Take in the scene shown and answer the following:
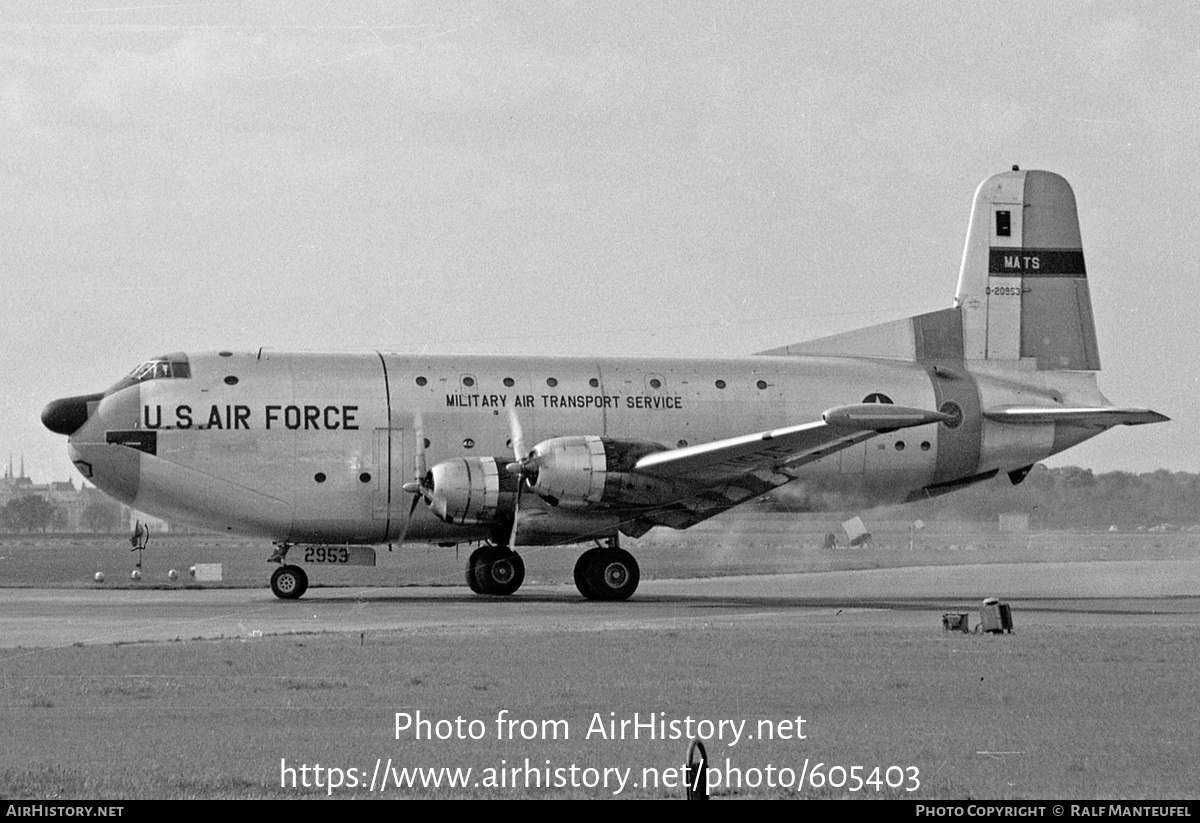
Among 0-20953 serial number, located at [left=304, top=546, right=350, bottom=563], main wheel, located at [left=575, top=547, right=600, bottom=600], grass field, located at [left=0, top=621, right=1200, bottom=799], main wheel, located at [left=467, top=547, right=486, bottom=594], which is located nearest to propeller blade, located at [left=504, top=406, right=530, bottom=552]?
main wheel, located at [left=575, top=547, right=600, bottom=600]

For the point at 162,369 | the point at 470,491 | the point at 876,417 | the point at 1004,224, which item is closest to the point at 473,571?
the point at 470,491

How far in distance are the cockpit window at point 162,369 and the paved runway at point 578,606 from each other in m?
3.96

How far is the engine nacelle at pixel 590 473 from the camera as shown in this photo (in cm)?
2620

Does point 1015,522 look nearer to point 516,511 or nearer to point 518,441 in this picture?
point 518,441

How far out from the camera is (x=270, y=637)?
19656 millimetres

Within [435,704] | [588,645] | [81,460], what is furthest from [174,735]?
[81,460]

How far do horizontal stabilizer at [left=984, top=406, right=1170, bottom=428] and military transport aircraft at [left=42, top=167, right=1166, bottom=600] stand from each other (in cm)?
4

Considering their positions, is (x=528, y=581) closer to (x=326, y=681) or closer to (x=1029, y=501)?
(x=326, y=681)

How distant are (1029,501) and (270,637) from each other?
4083 centimetres

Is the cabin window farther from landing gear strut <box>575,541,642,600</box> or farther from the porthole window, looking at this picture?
landing gear strut <box>575,541,642,600</box>

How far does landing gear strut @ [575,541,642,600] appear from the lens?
2781 centimetres

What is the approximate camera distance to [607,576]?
1097 inches

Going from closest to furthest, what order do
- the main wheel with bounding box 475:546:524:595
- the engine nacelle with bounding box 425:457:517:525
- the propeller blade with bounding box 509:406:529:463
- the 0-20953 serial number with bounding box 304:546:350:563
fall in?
the engine nacelle with bounding box 425:457:517:525
the propeller blade with bounding box 509:406:529:463
the 0-20953 serial number with bounding box 304:546:350:563
the main wheel with bounding box 475:546:524:595

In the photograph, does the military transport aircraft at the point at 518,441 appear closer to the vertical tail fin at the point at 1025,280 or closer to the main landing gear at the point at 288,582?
the main landing gear at the point at 288,582
